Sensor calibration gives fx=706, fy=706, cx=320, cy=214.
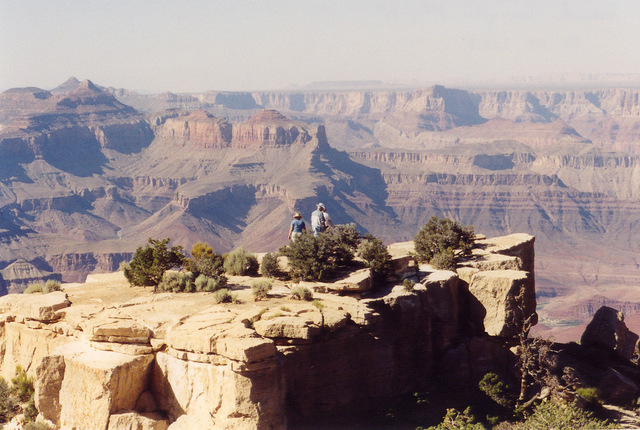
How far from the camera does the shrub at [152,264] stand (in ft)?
78.6

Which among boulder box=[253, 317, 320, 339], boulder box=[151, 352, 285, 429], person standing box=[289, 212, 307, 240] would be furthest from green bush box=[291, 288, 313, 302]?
person standing box=[289, 212, 307, 240]

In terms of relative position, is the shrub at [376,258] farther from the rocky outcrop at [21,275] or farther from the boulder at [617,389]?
the rocky outcrop at [21,275]

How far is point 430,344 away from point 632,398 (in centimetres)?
785

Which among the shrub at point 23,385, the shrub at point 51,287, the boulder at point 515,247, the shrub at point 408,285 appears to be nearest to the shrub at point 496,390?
the shrub at point 408,285

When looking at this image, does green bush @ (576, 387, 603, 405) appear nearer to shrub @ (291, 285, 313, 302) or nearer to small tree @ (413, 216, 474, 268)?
small tree @ (413, 216, 474, 268)

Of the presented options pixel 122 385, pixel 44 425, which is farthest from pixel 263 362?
pixel 44 425

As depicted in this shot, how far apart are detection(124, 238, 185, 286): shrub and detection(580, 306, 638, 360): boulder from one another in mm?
16484

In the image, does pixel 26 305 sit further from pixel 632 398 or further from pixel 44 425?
pixel 632 398

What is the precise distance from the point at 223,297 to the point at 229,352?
14.1 ft

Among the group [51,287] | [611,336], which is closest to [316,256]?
[51,287]

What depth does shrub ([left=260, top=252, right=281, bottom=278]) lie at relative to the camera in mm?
24141

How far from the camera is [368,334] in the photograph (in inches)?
817

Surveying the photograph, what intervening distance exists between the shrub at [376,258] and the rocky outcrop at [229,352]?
0.79 metres

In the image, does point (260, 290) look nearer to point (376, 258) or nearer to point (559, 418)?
point (376, 258)
